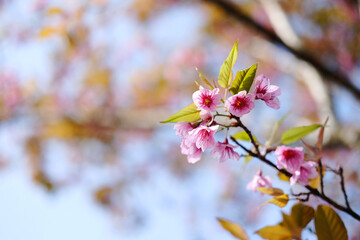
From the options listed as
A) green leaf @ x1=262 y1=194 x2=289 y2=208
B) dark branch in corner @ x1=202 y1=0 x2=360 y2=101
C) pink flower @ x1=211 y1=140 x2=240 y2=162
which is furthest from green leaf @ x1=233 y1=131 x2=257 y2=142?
dark branch in corner @ x1=202 y1=0 x2=360 y2=101

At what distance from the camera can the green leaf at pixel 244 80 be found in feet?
2.27

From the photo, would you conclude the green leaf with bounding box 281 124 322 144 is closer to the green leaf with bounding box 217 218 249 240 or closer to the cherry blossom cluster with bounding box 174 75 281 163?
the cherry blossom cluster with bounding box 174 75 281 163

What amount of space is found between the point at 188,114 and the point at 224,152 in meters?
0.15

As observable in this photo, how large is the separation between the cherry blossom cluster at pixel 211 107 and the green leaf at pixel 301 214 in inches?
9.1

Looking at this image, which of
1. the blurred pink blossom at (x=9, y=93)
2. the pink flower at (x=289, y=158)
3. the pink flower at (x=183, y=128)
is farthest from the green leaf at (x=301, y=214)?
the blurred pink blossom at (x=9, y=93)

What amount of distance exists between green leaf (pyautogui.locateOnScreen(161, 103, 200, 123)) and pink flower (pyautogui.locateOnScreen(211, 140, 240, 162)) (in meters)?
0.10

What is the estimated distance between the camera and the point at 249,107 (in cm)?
71

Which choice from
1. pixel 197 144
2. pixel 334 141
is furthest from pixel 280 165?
pixel 334 141

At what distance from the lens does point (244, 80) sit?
2.31ft

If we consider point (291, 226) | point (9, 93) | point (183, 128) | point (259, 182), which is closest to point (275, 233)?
point (291, 226)

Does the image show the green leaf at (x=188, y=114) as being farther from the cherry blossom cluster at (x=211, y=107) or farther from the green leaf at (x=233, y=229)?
the green leaf at (x=233, y=229)

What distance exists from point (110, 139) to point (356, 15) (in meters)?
3.72

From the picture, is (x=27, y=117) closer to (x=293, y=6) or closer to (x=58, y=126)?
(x=58, y=126)

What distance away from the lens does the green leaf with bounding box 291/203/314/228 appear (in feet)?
2.64
